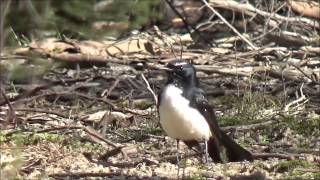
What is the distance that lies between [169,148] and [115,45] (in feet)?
13.4

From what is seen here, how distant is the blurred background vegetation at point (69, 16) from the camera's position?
5184mm

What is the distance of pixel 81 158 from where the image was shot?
711 centimetres

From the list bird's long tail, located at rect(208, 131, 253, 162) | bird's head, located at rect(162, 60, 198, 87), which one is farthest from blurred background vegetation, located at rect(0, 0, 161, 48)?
bird's long tail, located at rect(208, 131, 253, 162)

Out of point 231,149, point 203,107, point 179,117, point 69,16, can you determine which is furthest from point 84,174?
point 69,16

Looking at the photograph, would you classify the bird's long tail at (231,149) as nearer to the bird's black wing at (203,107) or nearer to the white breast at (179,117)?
the bird's black wing at (203,107)

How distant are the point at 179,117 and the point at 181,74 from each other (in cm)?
47

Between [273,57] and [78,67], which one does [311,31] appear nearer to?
[273,57]

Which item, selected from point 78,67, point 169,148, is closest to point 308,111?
point 169,148

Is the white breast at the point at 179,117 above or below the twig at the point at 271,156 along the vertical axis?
above

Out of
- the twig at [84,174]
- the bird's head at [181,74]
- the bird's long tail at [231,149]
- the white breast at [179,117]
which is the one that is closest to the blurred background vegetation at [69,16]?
the white breast at [179,117]

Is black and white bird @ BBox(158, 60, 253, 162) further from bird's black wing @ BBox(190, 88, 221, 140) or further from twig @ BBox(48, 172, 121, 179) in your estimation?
twig @ BBox(48, 172, 121, 179)

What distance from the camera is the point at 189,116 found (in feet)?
21.7

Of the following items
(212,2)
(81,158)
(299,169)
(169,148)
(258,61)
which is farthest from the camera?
(212,2)

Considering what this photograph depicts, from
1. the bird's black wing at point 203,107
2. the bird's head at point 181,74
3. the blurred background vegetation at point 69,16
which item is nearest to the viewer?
the blurred background vegetation at point 69,16
